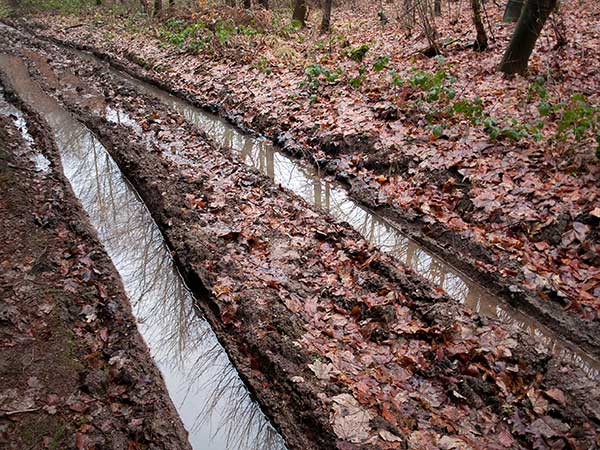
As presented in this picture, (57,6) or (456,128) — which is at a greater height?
(57,6)

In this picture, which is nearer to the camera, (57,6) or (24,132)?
(24,132)

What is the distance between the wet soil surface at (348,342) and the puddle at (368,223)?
396mm

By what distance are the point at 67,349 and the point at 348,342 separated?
266 cm

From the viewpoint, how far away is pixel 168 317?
491 cm

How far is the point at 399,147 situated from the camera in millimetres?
7379

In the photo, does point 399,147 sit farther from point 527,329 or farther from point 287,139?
point 527,329

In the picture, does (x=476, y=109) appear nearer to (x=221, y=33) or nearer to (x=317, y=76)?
(x=317, y=76)

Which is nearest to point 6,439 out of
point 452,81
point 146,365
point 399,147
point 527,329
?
point 146,365

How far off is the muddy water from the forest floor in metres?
3.12

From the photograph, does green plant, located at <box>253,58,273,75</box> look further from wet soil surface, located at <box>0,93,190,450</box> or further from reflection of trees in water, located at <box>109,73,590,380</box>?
wet soil surface, located at <box>0,93,190,450</box>

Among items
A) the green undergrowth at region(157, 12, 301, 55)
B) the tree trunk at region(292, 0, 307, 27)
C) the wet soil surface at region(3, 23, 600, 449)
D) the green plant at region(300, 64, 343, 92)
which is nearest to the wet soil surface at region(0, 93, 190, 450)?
the wet soil surface at region(3, 23, 600, 449)

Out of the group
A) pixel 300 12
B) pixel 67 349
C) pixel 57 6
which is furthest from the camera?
pixel 57 6

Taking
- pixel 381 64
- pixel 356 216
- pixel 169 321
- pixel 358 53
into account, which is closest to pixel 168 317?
pixel 169 321

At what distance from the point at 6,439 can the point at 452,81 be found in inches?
335
